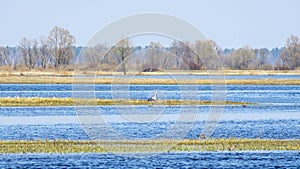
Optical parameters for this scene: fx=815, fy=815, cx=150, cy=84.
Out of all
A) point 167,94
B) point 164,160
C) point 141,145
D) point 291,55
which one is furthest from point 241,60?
point 164,160

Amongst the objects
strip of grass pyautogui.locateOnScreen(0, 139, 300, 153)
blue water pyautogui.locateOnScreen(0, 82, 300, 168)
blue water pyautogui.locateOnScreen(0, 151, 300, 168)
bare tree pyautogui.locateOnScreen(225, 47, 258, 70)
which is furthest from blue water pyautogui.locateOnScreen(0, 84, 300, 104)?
bare tree pyautogui.locateOnScreen(225, 47, 258, 70)

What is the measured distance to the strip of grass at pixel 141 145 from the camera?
28250mm

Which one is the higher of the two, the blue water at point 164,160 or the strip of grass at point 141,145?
the strip of grass at point 141,145

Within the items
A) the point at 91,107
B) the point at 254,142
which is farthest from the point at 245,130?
the point at 91,107

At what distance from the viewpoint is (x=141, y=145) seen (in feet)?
97.9

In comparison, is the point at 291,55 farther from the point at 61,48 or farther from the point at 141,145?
the point at 141,145

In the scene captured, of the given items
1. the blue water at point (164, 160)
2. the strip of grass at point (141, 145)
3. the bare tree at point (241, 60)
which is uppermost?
the bare tree at point (241, 60)

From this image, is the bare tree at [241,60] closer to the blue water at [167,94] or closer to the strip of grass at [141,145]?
the blue water at [167,94]

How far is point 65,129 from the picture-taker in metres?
36.8

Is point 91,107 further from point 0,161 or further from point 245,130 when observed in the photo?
point 0,161

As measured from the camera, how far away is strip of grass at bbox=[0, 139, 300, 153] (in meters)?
28.2

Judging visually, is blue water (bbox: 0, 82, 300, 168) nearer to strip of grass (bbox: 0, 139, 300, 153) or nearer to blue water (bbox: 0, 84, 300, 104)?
strip of grass (bbox: 0, 139, 300, 153)

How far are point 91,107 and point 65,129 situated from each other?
16727mm

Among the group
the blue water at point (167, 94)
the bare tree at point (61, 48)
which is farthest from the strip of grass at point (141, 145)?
the bare tree at point (61, 48)
